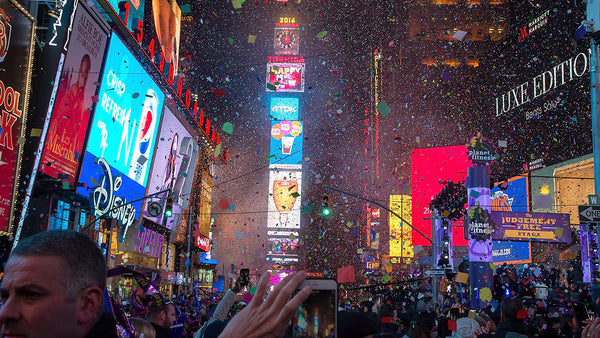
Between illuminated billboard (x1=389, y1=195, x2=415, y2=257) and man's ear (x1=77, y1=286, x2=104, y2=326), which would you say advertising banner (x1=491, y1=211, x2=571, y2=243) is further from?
illuminated billboard (x1=389, y1=195, x2=415, y2=257)

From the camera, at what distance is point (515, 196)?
164 feet

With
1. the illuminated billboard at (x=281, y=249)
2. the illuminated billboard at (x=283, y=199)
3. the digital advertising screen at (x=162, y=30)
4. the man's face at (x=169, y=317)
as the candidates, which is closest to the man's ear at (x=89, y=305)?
the man's face at (x=169, y=317)

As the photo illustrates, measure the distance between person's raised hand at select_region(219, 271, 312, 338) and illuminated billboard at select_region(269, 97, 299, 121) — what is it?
10487 cm

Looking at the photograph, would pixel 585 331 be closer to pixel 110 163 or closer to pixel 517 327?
pixel 517 327

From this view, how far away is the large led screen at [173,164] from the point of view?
128 feet

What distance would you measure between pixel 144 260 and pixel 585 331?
3953cm

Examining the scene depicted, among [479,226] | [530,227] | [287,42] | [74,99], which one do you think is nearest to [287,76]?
[287,42]

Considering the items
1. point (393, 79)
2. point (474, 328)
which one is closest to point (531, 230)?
point (474, 328)

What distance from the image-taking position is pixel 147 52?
33.8 metres

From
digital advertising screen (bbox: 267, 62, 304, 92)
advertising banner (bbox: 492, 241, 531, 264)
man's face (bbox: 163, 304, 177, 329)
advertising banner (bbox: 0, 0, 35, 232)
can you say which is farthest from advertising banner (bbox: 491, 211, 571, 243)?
digital advertising screen (bbox: 267, 62, 304, 92)

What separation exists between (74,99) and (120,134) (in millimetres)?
6580

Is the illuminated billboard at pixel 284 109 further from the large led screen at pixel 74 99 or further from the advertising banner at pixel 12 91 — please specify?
the advertising banner at pixel 12 91

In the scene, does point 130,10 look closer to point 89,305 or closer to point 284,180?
point 89,305

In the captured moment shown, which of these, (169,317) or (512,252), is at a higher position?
(512,252)
